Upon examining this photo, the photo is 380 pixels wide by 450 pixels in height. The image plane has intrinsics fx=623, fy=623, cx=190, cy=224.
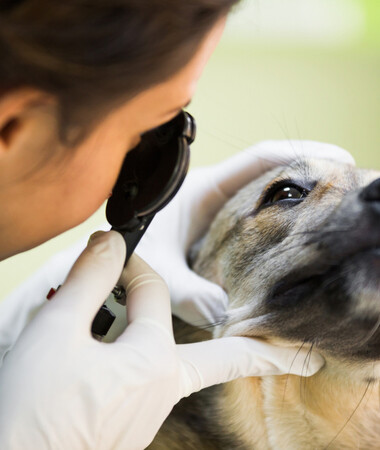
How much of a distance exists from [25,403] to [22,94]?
41cm

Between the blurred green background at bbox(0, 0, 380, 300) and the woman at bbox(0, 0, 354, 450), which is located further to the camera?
the blurred green background at bbox(0, 0, 380, 300)

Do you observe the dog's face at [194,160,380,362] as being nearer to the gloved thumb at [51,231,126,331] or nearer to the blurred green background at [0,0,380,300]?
the gloved thumb at [51,231,126,331]

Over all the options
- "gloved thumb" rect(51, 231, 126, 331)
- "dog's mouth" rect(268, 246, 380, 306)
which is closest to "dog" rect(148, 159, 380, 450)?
"dog's mouth" rect(268, 246, 380, 306)

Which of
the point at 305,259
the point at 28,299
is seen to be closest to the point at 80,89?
the point at 305,259

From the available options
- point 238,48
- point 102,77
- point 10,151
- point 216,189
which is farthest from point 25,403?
point 238,48

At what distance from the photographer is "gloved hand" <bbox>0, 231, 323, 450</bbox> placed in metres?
0.86

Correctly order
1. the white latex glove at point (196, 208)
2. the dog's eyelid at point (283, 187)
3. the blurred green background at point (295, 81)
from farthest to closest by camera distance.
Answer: the blurred green background at point (295, 81) → the white latex glove at point (196, 208) → the dog's eyelid at point (283, 187)

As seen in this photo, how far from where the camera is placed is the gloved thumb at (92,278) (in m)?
0.92

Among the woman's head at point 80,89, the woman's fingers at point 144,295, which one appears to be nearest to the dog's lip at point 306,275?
the woman's fingers at point 144,295

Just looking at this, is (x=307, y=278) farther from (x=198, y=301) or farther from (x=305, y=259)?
(x=198, y=301)

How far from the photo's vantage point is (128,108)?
2.72 ft

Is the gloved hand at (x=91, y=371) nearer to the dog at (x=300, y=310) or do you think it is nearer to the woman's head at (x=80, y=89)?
the woman's head at (x=80, y=89)

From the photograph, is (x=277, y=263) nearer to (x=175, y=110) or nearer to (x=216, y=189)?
(x=175, y=110)

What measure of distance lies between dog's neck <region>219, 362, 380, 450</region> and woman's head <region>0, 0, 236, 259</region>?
1.88 ft
